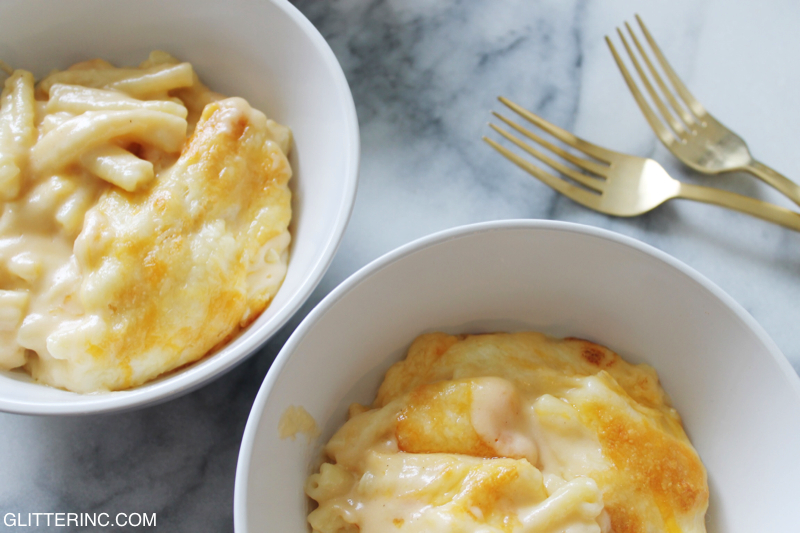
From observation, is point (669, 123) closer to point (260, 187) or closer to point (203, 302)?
point (260, 187)

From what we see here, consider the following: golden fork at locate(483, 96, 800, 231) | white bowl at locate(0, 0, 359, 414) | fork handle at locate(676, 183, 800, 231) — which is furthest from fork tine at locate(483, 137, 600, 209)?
white bowl at locate(0, 0, 359, 414)

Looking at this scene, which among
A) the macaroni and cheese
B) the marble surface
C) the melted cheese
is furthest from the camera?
the marble surface

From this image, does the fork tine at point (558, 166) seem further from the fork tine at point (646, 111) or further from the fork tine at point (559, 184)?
the fork tine at point (646, 111)

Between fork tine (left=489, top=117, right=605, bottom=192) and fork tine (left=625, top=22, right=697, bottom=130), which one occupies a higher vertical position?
fork tine (left=625, top=22, right=697, bottom=130)

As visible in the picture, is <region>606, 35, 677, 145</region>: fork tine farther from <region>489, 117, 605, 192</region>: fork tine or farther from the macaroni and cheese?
the macaroni and cheese

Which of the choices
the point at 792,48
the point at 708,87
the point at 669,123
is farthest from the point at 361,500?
the point at 792,48

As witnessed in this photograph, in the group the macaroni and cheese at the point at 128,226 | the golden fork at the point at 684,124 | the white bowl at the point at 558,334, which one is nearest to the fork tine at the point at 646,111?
the golden fork at the point at 684,124

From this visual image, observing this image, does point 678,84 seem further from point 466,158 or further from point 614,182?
point 466,158
